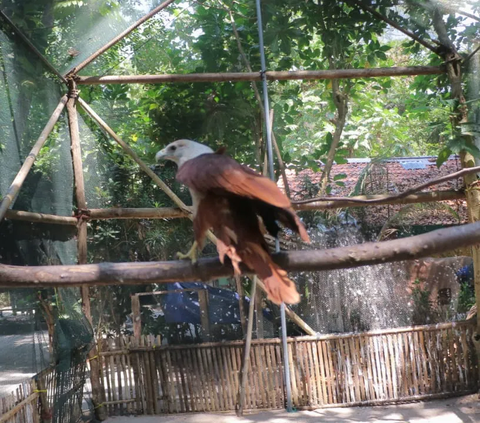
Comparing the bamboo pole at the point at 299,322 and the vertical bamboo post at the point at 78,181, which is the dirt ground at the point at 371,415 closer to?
the bamboo pole at the point at 299,322

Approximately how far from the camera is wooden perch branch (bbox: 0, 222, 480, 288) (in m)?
1.57

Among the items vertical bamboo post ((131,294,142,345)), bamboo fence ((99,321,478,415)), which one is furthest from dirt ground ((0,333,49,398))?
vertical bamboo post ((131,294,142,345))

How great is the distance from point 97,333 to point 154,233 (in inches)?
39.7

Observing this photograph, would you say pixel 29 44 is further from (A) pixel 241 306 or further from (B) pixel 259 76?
(A) pixel 241 306

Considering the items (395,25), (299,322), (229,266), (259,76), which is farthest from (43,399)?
(395,25)

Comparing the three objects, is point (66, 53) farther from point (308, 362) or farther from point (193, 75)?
point (308, 362)

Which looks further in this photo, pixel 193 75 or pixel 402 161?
pixel 402 161

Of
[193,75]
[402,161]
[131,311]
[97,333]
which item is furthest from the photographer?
[402,161]

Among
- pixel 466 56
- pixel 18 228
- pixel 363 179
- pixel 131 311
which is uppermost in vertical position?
pixel 466 56

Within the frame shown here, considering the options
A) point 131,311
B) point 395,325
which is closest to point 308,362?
point 395,325

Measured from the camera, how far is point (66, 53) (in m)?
3.91

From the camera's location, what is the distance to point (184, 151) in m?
2.34

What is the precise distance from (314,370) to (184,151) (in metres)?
2.87

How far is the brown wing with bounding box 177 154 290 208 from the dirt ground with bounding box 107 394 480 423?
10.2 ft
